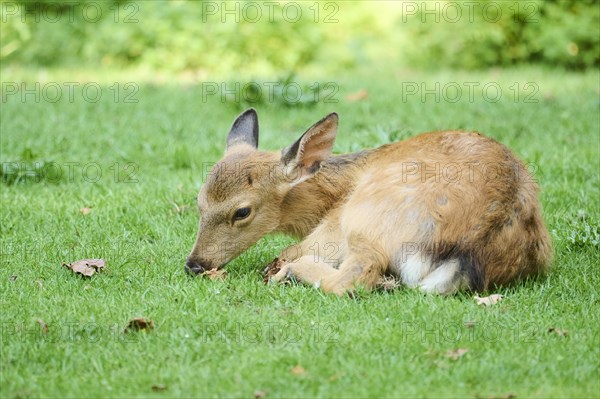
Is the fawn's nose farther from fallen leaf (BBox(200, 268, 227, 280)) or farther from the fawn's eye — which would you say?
the fawn's eye

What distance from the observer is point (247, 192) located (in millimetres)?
6191

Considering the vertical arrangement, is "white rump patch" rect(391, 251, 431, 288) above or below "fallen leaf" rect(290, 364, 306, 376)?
above

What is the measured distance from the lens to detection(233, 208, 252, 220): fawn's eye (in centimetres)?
616

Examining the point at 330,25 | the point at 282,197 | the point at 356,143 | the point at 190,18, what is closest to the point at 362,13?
the point at 330,25

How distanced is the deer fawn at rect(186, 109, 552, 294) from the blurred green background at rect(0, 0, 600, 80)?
808cm

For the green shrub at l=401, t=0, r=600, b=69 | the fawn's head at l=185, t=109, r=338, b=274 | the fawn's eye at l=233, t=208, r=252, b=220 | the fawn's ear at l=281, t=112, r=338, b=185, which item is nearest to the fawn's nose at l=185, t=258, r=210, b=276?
the fawn's head at l=185, t=109, r=338, b=274

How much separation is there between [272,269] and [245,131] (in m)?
1.27

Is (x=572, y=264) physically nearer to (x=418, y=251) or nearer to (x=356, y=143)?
(x=418, y=251)

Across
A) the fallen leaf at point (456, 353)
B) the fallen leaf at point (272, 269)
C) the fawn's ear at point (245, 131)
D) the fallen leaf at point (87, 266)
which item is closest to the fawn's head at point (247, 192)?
the fallen leaf at point (272, 269)

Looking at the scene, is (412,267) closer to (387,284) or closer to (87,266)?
(387,284)

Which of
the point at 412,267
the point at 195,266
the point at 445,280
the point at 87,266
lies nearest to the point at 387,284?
the point at 412,267

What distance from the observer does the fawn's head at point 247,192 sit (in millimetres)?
6113

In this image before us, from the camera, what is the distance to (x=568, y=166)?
8758 millimetres

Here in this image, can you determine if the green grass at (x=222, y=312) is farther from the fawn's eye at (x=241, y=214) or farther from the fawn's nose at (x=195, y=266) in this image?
the fawn's eye at (x=241, y=214)
